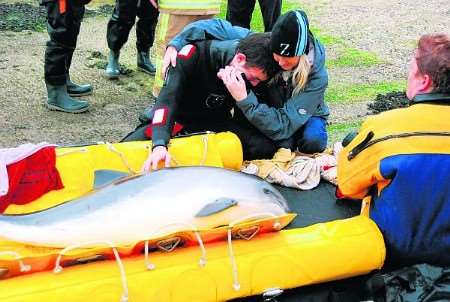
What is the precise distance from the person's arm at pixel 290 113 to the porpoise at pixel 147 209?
0.85 m

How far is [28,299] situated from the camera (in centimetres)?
240

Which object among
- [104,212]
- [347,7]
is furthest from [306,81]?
[347,7]

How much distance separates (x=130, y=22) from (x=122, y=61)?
0.89m

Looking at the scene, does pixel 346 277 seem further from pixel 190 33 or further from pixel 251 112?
pixel 190 33

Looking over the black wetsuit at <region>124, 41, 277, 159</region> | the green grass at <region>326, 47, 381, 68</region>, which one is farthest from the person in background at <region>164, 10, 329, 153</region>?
the green grass at <region>326, 47, 381, 68</region>

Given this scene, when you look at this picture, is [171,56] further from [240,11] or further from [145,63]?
[240,11]

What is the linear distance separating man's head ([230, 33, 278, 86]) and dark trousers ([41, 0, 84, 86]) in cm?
202

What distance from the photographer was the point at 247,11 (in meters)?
6.46

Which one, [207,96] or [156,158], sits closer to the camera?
[156,158]

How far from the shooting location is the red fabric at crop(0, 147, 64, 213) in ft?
10.3

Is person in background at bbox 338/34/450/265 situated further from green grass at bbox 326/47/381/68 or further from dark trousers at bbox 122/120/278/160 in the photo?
green grass at bbox 326/47/381/68

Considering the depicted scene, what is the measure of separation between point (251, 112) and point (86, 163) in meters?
1.03

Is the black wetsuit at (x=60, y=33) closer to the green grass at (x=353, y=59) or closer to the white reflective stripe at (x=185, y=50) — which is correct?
the white reflective stripe at (x=185, y=50)

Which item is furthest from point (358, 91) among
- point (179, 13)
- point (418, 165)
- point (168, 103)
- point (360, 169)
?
point (418, 165)
